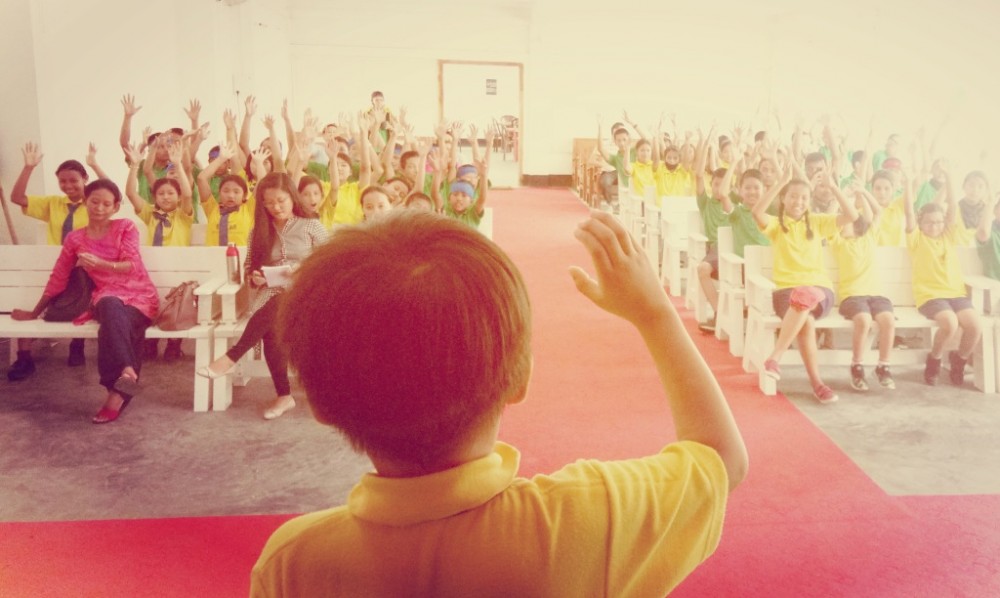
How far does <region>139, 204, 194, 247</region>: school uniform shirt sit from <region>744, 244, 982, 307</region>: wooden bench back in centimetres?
336

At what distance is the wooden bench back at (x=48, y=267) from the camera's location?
4.26 metres

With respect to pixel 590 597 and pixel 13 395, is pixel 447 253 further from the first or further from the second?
pixel 13 395

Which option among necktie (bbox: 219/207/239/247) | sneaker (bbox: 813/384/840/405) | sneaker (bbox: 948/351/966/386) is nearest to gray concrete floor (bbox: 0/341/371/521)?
necktie (bbox: 219/207/239/247)

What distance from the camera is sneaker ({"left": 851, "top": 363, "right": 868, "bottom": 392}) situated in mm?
4176

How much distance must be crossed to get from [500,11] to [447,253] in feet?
47.6

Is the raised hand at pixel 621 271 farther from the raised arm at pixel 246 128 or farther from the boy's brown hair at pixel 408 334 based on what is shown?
the raised arm at pixel 246 128

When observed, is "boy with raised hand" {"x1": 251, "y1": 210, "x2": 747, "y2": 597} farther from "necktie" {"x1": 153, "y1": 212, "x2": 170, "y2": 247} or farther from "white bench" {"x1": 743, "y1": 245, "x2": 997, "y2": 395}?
"necktie" {"x1": 153, "y1": 212, "x2": 170, "y2": 247}

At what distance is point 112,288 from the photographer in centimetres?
397

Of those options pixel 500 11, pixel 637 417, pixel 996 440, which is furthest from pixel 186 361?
pixel 500 11

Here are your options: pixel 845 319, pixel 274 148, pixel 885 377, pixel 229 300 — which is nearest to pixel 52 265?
pixel 229 300

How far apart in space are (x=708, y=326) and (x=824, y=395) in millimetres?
1393

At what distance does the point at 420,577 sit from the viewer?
25.3 inches

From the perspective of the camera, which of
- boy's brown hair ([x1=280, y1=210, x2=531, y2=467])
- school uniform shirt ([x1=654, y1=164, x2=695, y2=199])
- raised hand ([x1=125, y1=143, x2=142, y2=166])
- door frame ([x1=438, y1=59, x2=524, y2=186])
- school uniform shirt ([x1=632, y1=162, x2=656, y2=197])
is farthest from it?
door frame ([x1=438, y1=59, x2=524, y2=186])

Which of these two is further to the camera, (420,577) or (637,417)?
(637,417)
